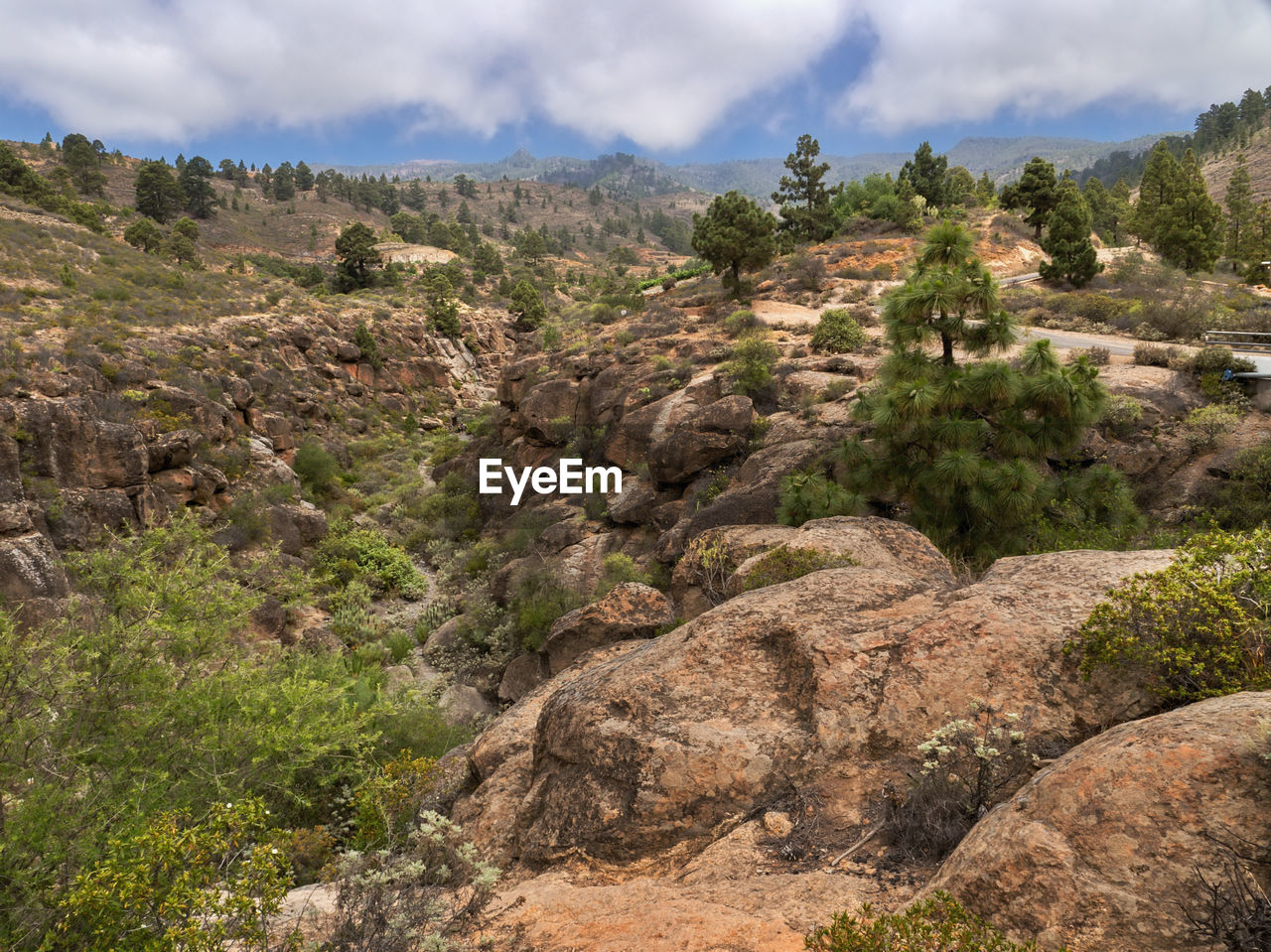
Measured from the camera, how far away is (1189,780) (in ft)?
9.27

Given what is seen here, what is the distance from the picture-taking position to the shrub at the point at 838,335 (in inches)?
754

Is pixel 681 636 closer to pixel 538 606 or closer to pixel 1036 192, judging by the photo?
pixel 538 606

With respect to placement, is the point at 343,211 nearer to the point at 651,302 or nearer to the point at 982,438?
the point at 651,302

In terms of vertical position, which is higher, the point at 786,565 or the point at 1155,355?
the point at 1155,355

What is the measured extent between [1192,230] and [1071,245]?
417 inches

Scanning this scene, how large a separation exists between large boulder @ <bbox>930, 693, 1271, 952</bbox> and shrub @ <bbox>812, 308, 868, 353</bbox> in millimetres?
17116

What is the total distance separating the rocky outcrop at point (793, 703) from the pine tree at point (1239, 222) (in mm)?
45529

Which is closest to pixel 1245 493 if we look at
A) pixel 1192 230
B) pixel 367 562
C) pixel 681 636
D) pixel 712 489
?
pixel 712 489

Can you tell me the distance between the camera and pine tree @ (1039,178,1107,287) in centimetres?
2588

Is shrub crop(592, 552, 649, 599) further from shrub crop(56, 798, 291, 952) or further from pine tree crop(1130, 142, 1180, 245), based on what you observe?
pine tree crop(1130, 142, 1180, 245)

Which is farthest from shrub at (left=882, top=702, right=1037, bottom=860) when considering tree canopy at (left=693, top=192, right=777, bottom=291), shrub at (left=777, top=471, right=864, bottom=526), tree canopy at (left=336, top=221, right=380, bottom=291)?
tree canopy at (left=336, top=221, right=380, bottom=291)

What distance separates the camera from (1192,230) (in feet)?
99.5

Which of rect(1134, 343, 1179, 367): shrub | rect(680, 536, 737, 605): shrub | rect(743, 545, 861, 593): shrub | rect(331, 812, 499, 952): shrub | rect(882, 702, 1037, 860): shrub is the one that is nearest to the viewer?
rect(331, 812, 499, 952): shrub

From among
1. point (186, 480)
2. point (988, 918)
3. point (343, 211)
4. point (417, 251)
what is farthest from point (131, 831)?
point (343, 211)
